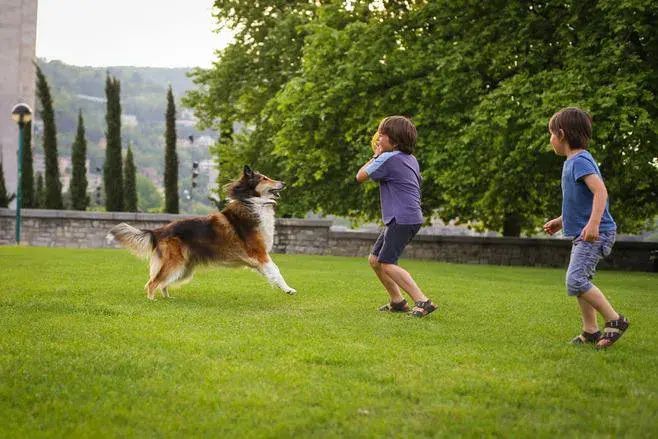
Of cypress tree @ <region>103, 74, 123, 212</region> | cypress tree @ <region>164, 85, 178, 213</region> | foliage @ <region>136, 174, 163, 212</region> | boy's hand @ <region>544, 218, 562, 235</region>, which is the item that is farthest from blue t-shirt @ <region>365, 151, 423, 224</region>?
foliage @ <region>136, 174, 163, 212</region>

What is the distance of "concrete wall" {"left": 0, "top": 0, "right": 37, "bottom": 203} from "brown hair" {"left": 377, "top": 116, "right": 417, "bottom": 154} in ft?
128

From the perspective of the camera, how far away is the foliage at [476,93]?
1877 centimetres

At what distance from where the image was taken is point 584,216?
6.77 meters

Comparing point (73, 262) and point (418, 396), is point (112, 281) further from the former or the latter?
point (418, 396)

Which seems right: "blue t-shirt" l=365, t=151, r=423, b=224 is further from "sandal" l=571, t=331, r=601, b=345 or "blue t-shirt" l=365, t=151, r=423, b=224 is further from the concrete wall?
the concrete wall

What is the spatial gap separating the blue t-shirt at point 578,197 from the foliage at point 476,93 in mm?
11391

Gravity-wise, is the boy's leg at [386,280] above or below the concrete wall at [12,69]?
below

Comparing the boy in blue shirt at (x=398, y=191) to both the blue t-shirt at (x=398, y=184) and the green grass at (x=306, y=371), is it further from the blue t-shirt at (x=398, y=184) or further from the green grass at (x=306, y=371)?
the green grass at (x=306, y=371)

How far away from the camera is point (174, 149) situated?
4134cm

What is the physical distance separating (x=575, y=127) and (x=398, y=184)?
217 cm

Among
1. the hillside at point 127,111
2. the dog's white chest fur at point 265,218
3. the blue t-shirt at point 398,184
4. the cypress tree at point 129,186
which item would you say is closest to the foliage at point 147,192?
the hillside at point 127,111

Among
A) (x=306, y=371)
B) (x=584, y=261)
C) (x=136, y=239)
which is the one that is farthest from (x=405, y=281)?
(x=136, y=239)

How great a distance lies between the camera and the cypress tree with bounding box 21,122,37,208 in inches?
1511

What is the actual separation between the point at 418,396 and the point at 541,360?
1.72 m
